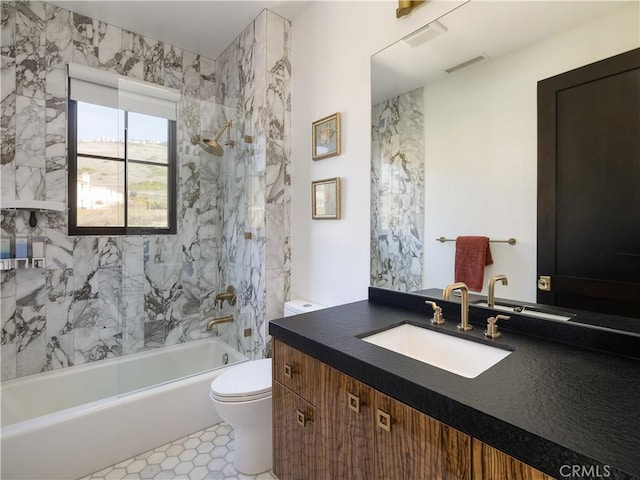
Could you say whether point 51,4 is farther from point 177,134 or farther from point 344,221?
point 344,221

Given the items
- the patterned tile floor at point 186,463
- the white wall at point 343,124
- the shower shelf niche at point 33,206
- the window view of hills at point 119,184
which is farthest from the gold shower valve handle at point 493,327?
the shower shelf niche at point 33,206

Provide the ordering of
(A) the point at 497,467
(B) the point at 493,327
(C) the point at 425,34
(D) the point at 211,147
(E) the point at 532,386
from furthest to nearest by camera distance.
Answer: (D) the point at 211,147 < (C) the point at 425,34 < (B) the point at 493,327 < (E) the point at 532,386 < (A) the point at 497,467

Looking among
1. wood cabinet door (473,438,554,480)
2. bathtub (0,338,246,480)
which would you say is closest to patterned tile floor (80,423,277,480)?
bathtub (0,338,246,480)

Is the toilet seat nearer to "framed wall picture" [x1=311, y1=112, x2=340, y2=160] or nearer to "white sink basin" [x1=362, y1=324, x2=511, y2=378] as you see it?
"white sink basin" [x1=362, y1=324, x2=511, y2=378]

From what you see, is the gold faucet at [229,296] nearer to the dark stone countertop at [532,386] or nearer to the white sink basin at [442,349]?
the dark stone countertop at [532,386]

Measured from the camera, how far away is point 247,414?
1593 millimetres

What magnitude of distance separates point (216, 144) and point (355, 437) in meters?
2.15

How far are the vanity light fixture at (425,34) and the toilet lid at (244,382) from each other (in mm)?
1843

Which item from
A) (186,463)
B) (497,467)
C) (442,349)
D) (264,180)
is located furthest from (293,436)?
(264,180)

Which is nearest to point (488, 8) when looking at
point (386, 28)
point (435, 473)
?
point (386, 28)

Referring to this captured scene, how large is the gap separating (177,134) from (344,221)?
1.41 meters

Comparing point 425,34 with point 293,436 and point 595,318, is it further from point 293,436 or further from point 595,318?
point 293,436

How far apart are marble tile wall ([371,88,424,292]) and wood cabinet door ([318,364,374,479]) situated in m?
0.68

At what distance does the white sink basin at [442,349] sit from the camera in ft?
3.51
